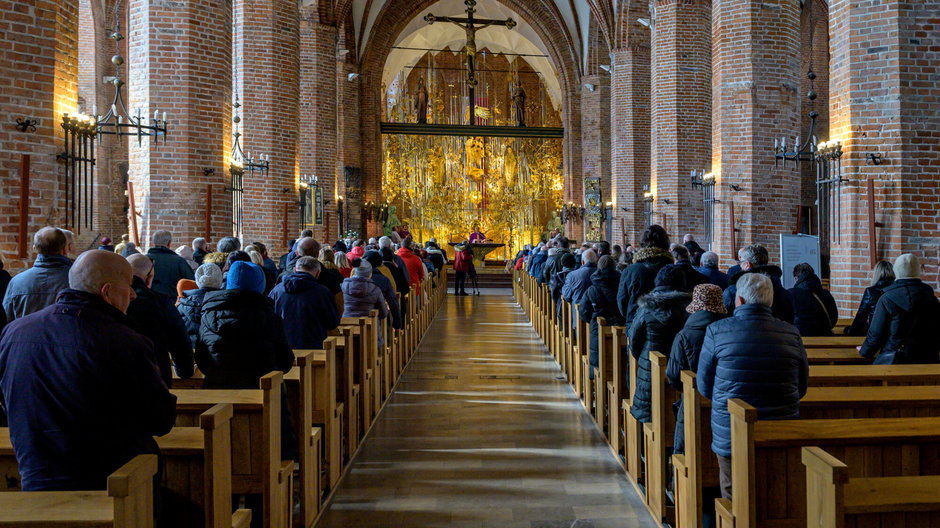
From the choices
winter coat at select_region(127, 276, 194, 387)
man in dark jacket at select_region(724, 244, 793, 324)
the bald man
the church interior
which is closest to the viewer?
the bald man

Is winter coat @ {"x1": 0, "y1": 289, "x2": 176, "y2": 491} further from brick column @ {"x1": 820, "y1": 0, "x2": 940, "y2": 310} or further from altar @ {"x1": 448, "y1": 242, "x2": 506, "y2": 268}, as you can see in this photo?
altar @ {"x1": 448, "y1": 242, "x2": 506, "y2": 268}

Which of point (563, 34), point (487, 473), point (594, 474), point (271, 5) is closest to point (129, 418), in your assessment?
point (487, 473)

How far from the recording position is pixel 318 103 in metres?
18.9

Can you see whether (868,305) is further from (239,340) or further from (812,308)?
(239,340)

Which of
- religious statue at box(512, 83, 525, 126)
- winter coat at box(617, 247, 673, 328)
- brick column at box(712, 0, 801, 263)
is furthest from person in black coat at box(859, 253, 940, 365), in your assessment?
religious statue at box(512, 83, 525, 126)

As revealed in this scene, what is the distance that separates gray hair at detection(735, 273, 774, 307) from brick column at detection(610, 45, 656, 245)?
16.3 metres

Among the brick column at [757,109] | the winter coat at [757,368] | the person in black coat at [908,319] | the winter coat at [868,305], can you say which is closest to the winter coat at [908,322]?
the person in black coat at [908,319]

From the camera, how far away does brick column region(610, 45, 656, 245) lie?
65.9ft

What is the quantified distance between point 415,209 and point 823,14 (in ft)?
61.4

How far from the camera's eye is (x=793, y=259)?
9.55 meters

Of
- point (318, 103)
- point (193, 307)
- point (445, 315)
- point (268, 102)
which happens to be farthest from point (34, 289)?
point (318, 103)

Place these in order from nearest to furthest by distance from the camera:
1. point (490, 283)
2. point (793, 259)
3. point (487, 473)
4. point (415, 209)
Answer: point (487, 473), point (793, 259), point (490, 283), point (415, 209)

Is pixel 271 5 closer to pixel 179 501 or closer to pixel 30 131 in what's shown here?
pixel 30 131

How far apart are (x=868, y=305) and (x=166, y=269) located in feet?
20.2
